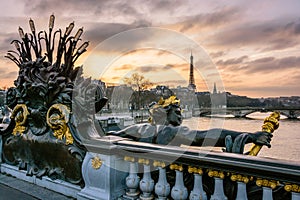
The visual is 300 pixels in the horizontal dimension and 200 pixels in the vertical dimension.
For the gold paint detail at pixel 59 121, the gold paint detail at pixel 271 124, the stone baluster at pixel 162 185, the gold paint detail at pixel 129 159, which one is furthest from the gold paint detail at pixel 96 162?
the gold paint detail at pixel 271 124

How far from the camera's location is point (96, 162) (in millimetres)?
3287

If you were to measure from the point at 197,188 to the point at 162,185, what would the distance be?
0.39 metres

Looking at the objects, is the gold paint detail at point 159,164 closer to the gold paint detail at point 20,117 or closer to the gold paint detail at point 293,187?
the gold paint detail at point 293,187

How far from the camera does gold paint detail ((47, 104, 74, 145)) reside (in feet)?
12.3

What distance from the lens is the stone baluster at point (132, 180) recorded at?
3057 millimetres

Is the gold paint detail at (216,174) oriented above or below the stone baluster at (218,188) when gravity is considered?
above

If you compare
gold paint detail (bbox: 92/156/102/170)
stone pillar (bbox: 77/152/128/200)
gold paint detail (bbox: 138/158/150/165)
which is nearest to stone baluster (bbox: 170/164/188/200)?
gold paint detail (bbox: 138/158/150/165)

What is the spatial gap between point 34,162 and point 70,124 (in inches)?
48.9

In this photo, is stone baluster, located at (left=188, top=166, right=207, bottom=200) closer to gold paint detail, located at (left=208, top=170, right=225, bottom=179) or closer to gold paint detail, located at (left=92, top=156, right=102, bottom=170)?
gold paint detail, located at (left=208, top=170, right=225, bottom=179)

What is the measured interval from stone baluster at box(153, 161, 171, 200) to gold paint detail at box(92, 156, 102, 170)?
76 cm

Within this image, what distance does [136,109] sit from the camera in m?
25.5

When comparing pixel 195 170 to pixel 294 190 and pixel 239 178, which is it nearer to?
pixel 239 178

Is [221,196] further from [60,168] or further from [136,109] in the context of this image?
[136,109]

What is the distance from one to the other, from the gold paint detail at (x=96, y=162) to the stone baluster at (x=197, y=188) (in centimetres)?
117
